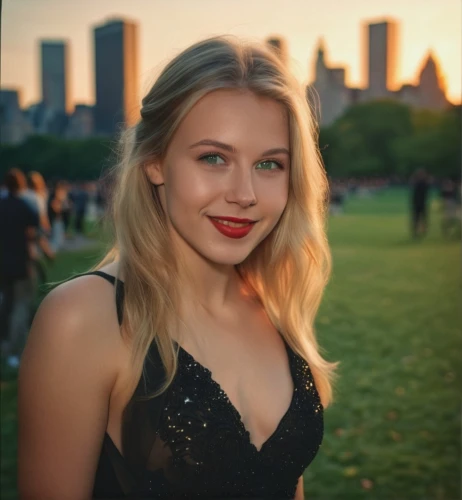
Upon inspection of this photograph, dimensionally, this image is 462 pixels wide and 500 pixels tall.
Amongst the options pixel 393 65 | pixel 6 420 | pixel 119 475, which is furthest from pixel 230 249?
pixel 393 65

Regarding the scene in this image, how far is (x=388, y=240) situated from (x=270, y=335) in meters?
13.4

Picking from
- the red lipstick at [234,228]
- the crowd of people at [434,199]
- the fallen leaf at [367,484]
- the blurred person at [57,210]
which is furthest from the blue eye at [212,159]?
the crowd of people at [434,199]

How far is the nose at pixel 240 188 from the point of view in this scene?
1.24m

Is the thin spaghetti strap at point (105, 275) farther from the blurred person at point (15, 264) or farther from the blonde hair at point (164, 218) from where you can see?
the blurred person at point (15, 264)

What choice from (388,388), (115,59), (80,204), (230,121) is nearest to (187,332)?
(230,121)

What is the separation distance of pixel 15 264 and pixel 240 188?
4219mm

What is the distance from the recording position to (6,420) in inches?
169

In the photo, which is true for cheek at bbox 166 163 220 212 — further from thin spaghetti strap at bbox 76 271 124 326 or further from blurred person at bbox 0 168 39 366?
blurred person at bbox 0 168 39 366

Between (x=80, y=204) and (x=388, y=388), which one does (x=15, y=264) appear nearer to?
(x=388, y=388)

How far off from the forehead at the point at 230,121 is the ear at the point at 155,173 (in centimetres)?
8

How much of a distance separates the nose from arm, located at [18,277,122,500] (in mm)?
312

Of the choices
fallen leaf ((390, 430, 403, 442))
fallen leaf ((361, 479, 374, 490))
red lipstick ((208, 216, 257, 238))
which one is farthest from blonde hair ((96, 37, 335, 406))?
fallen leaf ((390, 430, 403, 442))

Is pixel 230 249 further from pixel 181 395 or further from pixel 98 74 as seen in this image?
pixel 98 74

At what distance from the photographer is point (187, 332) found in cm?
130
